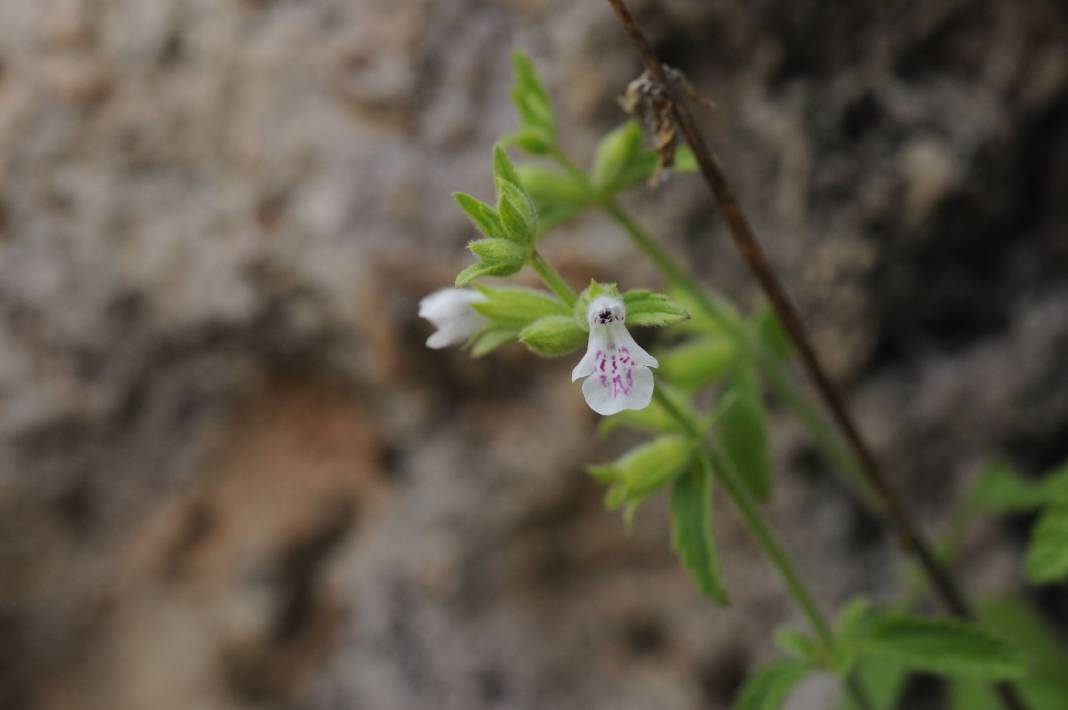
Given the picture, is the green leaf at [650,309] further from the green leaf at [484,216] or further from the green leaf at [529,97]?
the green leaf at [529,97]

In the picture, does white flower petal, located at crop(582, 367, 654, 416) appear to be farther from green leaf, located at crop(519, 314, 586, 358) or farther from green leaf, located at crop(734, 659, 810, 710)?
green leaf, located at crop(734, 659, 810, 710)

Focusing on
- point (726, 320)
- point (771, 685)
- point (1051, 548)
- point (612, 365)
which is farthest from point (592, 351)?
point (1051, 548)

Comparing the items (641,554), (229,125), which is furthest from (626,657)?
(229,125)

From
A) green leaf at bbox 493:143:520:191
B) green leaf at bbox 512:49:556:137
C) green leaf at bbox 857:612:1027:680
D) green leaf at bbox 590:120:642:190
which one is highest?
green leaf at bbox 512:49:556:137

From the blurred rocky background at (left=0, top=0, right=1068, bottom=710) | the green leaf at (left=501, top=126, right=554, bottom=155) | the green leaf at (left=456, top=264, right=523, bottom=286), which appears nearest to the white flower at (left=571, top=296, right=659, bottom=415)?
the green leaf at (left=456, top=264, right=523, bottom=286)

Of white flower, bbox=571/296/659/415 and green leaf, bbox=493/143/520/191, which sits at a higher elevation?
green leaf, bbox=493/143/520/191

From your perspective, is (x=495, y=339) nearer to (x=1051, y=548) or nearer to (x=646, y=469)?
(x=646, y=469)
